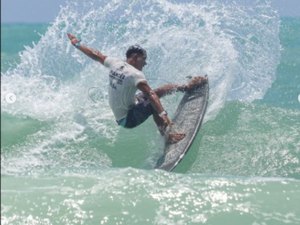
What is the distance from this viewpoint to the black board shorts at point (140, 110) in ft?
20.6

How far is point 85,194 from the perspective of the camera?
4.60m

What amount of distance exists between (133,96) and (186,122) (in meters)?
0.84

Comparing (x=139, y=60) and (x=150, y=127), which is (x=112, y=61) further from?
A: (x=150, y=127)

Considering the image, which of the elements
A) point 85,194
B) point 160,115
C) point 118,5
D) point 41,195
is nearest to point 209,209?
point 85,194

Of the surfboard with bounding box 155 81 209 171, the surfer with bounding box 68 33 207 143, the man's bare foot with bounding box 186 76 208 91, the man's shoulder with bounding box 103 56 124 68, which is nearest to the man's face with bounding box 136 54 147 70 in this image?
the surfer with bounding box 68 33 207 143

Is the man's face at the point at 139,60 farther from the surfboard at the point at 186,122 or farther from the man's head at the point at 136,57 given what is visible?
the surfboard at the point at 186,122

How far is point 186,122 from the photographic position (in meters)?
6.72

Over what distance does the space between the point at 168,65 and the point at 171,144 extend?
2.46m

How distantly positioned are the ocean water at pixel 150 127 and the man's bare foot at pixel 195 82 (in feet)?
0.62

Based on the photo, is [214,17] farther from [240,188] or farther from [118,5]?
[240,188]

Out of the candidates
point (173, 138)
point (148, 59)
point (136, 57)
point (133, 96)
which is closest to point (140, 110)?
point (133, 96)

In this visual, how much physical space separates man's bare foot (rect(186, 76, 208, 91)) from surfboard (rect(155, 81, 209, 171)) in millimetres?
40

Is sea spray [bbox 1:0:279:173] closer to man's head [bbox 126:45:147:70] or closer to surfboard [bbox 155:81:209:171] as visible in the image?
surfboard [bbox 155:81:209:171]

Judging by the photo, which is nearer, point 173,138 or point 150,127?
point 173,138
